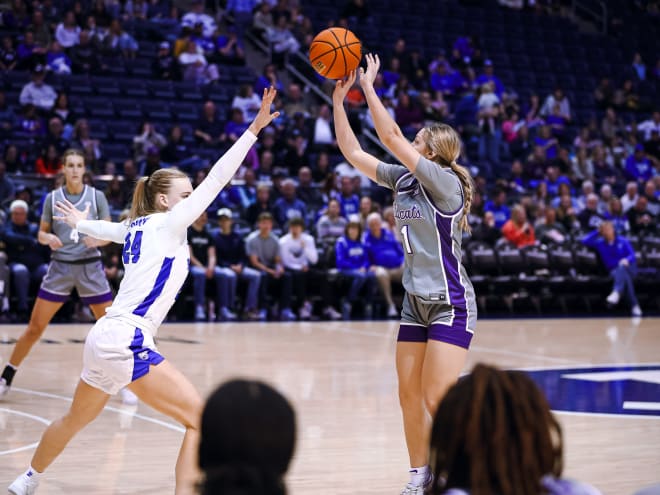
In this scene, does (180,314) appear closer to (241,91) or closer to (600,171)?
(241,91)

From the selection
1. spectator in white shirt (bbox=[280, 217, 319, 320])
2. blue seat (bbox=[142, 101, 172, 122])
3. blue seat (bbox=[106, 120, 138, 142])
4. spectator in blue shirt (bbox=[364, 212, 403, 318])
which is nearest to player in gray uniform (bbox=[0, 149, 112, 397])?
spectator in white shirt (bbox=[280, 217, 319, 320])

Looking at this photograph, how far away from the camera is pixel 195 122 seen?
16.3 m

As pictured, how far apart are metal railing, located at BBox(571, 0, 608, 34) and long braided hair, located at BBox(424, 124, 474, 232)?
20977 mm

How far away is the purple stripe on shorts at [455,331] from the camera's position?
4605 mm

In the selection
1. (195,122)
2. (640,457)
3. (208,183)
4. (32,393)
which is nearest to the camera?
(208,183)

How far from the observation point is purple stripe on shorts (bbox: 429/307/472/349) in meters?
4.61

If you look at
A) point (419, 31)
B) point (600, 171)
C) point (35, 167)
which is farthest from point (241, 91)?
point (600, 171)

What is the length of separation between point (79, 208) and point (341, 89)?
10.1 ft

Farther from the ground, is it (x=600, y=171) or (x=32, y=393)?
(x=600, y=171)

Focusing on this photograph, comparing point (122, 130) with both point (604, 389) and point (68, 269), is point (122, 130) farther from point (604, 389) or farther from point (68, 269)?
point (604, 389)

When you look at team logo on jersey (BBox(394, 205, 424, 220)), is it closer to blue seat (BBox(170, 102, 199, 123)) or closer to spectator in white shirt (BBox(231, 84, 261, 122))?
spectator in white shirt (BBox(231, 84, 261, 122))

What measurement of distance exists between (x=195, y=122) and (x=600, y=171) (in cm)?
821

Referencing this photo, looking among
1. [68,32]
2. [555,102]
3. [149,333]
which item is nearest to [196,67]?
[68,32]

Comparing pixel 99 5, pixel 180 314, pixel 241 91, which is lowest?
pixel 180 314
